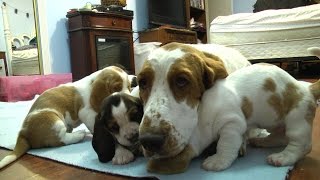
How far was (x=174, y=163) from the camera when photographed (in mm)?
982

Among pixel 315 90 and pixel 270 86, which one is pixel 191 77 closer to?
pixel 270 86

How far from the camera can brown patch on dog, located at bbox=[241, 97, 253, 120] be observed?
1028 mm

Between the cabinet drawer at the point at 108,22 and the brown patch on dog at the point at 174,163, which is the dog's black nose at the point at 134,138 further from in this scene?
the cabinet drawer at the point at 108,22

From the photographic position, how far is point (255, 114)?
105 cm

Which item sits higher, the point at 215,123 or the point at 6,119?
the point at 215,123

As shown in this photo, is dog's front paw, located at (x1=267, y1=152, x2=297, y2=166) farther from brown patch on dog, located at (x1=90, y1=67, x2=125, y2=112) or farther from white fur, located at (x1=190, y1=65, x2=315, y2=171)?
brown patch on dog, located at (x1=90, y1=67, x2=125, y2=112)

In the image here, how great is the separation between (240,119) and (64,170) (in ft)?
2.05

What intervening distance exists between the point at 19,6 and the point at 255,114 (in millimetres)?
3220

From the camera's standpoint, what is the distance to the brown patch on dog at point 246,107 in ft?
3.37

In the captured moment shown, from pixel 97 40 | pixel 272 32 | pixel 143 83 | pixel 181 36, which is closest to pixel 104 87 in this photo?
pixel 143 83

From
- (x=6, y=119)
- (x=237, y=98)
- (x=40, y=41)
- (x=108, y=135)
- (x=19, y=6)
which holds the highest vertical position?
(x=19, y=6)

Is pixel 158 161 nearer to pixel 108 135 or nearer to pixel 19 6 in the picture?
pixel 108 135

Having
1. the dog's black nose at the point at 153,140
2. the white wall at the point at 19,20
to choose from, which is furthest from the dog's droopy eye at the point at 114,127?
the white wall at the point at 19,20

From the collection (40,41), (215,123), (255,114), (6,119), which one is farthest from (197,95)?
(40,41)
